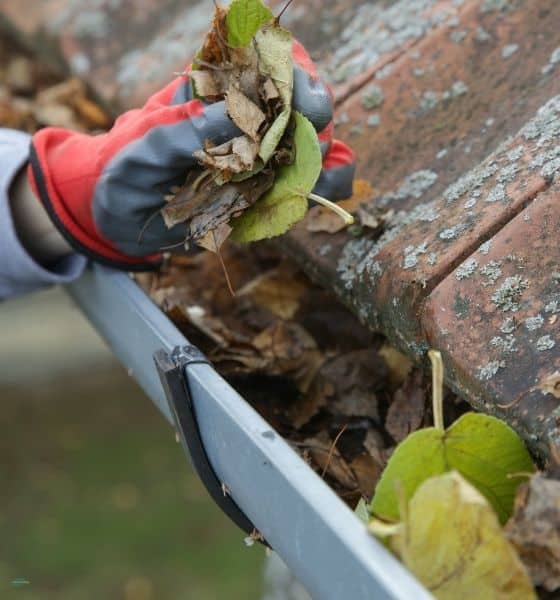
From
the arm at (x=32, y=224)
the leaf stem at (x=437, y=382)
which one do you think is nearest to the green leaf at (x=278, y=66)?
the leaf stem at (x=437, y=382)

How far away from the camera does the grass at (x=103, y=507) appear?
13.2 feet

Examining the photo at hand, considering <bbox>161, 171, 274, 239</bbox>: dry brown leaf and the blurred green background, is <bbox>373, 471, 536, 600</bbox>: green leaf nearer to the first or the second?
<bbox>161, 171, 274, 239</bbox>: dry brown leaf

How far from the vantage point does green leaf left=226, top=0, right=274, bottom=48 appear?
43.5 inches

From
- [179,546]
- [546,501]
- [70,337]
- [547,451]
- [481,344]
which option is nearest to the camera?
[546,501]

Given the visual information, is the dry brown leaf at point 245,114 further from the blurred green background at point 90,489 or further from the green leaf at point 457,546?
the blurred green background at point 90,489

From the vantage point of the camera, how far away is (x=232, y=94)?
1107 millimetres

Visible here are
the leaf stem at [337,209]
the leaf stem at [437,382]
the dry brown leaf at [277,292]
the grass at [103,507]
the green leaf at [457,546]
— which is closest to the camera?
the green leaf at [457,546]

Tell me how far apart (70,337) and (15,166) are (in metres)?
3.73

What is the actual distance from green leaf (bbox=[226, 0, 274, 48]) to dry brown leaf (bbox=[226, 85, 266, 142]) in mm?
71

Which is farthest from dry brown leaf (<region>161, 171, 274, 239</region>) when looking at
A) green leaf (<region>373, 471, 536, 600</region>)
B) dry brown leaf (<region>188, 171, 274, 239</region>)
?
green leaf (<region>373, 471, 536, 600</region>)

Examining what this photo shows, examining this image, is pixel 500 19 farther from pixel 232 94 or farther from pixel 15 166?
pixel 15 166

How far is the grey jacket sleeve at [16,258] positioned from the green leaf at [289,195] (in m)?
0.40

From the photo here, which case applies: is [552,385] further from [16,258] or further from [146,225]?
[16,258]

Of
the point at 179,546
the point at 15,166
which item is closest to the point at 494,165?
the point at 15,166
